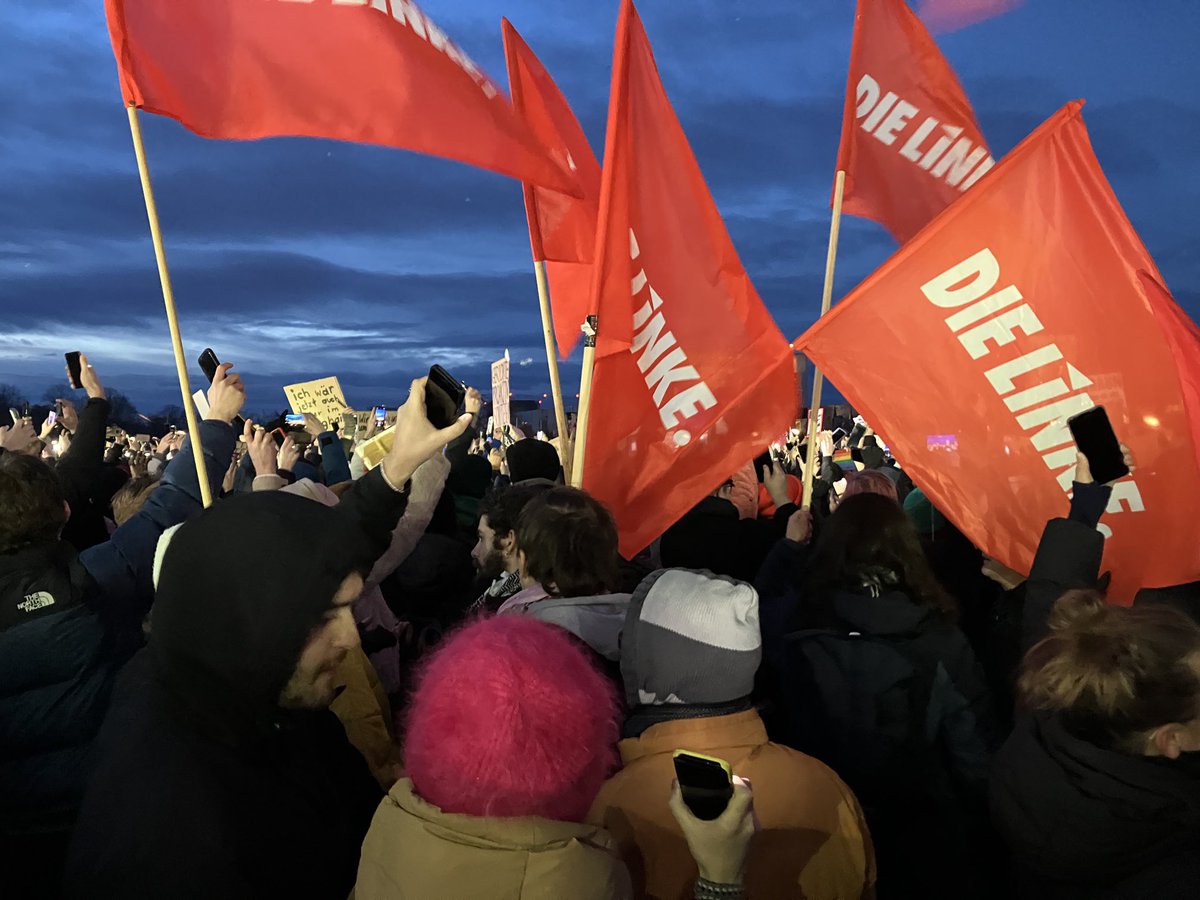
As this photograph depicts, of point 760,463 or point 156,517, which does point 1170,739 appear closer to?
point 156,517

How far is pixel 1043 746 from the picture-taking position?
219 centimetres

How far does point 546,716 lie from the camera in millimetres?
1621

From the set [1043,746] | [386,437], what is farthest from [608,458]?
[1043,746]

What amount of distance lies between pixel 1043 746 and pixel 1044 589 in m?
0.88

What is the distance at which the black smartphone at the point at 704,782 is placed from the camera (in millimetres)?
1572

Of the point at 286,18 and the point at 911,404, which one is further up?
the point at 286,18

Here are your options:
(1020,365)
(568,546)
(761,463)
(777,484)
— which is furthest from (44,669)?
(761,463)

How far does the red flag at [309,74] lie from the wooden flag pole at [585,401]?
987 mm

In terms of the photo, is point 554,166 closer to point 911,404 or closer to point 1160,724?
point 911,404

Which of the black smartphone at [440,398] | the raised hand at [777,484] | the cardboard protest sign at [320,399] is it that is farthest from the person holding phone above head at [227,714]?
the cardboard protest sign at [320,399]

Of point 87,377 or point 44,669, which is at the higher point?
point 87,377

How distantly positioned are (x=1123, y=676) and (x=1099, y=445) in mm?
1338

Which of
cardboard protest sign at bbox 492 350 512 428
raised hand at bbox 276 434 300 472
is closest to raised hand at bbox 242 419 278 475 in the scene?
raised hand at bbox 276 434 300 472

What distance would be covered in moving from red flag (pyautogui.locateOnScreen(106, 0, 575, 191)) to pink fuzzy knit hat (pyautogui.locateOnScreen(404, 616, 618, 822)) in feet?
9.73
